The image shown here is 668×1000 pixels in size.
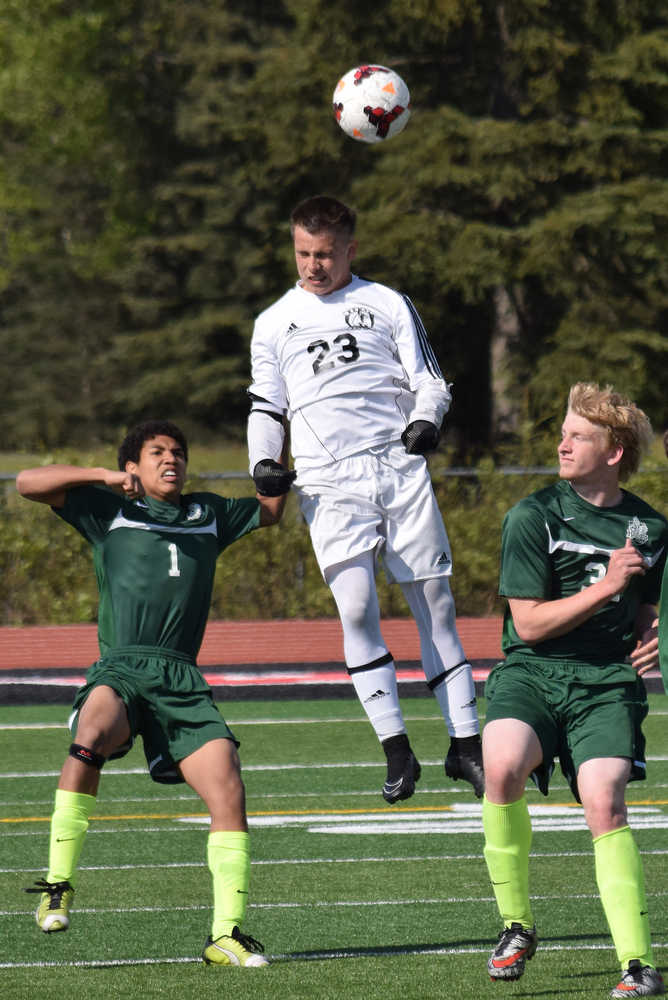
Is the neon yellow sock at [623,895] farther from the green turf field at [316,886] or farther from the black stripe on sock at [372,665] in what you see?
the black stripe on sock at [372,665]

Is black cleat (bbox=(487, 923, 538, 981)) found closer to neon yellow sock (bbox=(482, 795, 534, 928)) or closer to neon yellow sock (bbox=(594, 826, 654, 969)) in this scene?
neon yellow sock (bbox=(482, 795, 534, 928))

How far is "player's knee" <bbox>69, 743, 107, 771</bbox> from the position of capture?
628 centimetres

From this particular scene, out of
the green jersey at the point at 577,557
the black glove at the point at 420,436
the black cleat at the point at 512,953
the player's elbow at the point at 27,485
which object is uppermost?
the black glove at the point at 420,436

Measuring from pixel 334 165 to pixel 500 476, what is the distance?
48.7 feet

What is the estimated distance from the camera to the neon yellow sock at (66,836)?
627 centimetres

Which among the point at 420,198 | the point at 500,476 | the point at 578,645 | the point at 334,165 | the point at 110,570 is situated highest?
the point at 334,165

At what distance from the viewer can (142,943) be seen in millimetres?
6680

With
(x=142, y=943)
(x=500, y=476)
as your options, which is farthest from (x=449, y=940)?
(x=500, y=476)

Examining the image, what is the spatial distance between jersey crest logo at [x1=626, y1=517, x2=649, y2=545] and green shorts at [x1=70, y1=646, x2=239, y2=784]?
155 centimetres

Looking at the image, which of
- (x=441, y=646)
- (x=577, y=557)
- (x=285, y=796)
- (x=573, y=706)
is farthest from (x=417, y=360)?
(x=285, y=796)

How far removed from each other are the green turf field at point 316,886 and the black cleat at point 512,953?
0.06 meters

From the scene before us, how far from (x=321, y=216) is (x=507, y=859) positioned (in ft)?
9.17

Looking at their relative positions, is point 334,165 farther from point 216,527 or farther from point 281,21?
point 216,527

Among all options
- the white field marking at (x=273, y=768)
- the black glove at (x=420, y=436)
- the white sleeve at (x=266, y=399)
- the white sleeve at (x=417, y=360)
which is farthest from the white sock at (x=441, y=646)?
the white field marking at (x=273, y=768)
